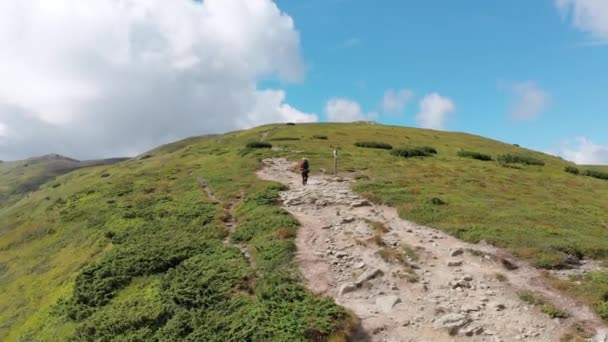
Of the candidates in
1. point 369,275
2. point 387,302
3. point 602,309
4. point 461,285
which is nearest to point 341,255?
point 369,275

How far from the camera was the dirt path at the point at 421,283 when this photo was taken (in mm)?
15164

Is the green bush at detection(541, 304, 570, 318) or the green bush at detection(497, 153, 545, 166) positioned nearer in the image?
the green bush at detection(541, 304, 570, 318)

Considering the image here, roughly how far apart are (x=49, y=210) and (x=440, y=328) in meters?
42.6

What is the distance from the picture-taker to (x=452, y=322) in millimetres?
15453

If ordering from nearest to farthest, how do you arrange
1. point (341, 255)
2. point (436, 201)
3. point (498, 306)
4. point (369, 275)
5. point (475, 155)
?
1. point (498, 306)
2. point (369, 275)
3. point (341, 255)
4. point (436, 201)
5. point (475, 155)

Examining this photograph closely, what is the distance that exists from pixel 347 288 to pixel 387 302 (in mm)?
1790

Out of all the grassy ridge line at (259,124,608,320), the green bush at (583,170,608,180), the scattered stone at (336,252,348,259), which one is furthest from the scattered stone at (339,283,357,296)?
the green bush at (583,170,608,180)

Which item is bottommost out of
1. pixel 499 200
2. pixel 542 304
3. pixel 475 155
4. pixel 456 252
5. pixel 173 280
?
pixel 173 280

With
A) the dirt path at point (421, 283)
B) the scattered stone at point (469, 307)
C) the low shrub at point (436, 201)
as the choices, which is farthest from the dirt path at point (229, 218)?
the low shrub at point (436, 201)

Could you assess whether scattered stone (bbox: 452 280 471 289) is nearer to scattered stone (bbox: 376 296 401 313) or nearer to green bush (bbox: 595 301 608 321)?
scattered stone (bbox: 376 296 401 313)

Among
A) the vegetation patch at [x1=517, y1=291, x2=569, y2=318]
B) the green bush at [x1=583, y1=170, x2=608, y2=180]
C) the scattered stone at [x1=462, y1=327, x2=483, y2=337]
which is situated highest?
the green bush at [x1=583, y1=170, x2=608, y2=180]

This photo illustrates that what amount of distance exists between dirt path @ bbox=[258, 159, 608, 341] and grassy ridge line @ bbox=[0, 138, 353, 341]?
1501 mm

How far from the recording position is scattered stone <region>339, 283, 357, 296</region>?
59.0 ft

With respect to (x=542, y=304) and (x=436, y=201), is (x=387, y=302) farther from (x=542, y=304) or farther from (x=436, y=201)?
(x=436, y=201)
